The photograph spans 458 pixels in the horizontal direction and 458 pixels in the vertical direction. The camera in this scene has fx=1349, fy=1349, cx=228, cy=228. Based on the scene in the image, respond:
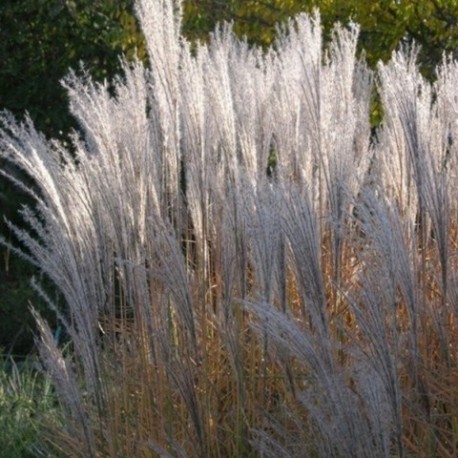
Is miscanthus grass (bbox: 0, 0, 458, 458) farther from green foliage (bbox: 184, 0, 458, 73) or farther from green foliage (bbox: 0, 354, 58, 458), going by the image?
green foliage (bbox: 184, 0, 458, 73)

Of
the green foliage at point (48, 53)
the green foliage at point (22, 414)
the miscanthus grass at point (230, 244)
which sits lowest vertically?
the green foliage at point (22, 414)

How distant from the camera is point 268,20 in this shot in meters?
10.2

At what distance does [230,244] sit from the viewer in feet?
14.3

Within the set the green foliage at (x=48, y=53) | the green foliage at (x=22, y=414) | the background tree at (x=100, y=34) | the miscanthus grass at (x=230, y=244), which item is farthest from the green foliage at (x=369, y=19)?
the miscanthus grass at (x=230, y=244)

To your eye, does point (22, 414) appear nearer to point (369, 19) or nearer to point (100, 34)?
point (100, 34)

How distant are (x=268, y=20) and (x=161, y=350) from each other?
6.16 meters

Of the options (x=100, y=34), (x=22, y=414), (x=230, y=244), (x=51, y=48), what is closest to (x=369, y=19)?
(x=100, y=34)

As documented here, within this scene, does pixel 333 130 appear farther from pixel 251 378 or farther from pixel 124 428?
pixel 124 428

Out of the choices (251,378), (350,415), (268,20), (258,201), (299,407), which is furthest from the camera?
(268,20)

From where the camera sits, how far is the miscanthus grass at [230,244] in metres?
3.98

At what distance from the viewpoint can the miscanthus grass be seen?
13.1 feet

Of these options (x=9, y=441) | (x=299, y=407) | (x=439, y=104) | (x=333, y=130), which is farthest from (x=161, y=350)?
(x=9, y=441)

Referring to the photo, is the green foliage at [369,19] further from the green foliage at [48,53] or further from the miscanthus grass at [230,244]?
the miscanthus grass at [230,244]

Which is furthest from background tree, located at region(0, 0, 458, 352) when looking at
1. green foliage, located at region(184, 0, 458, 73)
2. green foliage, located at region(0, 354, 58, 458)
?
green foliage, located at region(0, 354, 58, 458)
